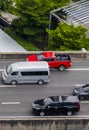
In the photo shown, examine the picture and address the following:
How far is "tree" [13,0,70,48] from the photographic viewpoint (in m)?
70.5

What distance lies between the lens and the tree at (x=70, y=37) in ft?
204

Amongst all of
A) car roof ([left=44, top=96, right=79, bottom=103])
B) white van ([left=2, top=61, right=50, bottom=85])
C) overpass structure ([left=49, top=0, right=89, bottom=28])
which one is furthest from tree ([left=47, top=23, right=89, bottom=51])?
car roof ([left=44, top=96, right=79, bottom=103])

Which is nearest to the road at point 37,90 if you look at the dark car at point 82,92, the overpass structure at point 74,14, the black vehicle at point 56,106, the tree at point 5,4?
the dark car at point 82,92

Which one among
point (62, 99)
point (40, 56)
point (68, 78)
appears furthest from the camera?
point (40, 56)

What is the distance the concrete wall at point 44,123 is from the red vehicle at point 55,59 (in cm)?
851

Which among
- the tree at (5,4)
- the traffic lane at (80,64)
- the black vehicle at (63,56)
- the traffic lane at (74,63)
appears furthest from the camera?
the tree at (5,4)

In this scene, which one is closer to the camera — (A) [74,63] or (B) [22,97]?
(B) [22,97]

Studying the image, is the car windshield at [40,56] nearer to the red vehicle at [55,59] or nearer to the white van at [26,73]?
the red vehicle at [55,59]

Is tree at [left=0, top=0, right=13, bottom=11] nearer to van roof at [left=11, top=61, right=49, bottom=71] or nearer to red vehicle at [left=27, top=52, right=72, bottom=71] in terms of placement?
red vehicle at [left=27, top=52, right=72, bottom=71]

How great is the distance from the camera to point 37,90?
48.5 m

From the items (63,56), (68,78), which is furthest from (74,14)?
(68,78)

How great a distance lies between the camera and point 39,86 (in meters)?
49.2

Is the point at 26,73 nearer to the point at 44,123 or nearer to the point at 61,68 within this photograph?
the point at 61,68

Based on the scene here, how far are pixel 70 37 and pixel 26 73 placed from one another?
15.5 meters
